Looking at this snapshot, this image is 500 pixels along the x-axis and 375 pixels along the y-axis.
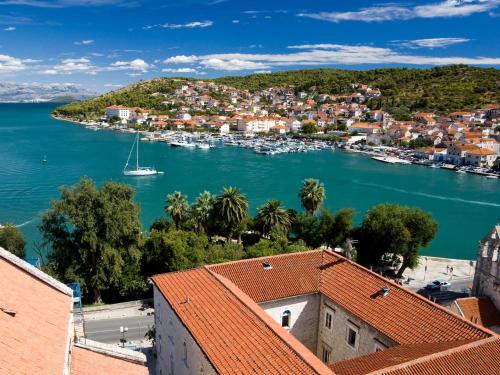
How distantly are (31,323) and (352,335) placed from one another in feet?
44.0

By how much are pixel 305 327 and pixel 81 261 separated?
66.3ft

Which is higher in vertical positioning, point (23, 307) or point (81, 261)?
point (23, 307)

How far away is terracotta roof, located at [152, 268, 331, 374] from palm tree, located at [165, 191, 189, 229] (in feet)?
91.2

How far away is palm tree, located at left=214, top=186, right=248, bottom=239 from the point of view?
47500 mm

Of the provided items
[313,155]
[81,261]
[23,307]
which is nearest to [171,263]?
[81,261]

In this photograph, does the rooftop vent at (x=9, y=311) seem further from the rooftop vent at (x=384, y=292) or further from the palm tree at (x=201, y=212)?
the palm tree at (x=201, y=212)

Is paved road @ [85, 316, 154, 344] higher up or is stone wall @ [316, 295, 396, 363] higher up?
stone wall @ [316, 295, 396, 363]

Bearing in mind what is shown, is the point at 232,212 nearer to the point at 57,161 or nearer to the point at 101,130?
the point at 57,161

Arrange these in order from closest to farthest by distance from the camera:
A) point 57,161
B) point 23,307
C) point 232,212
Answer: point 23,307 → point 232,212 → point 57,161

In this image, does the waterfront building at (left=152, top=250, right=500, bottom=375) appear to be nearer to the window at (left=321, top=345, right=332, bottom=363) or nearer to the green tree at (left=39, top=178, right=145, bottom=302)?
the window at (left=321, top=345, right=332, bottom=363)

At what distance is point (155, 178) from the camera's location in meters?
97.8

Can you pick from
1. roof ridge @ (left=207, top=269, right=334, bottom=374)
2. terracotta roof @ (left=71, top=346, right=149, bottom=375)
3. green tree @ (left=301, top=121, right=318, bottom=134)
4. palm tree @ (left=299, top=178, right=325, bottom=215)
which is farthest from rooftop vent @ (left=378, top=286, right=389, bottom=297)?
green tree @ (left=301, top=121, right=318, bottom=134)

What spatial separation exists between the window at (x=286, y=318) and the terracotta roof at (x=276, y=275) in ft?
3.81

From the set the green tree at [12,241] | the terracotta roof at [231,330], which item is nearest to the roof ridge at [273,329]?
the terracotta roof at [231,330]
